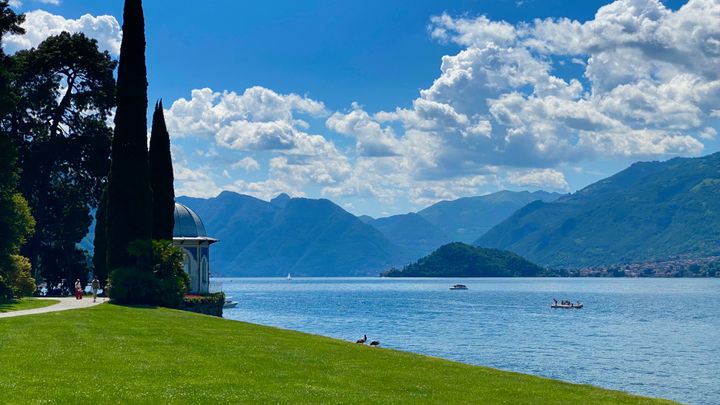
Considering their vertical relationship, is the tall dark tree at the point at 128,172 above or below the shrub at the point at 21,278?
above

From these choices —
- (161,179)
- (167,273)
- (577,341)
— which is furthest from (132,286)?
(577,341)

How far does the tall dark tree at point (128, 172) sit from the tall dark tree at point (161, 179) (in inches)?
364

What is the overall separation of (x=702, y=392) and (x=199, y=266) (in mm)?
54163

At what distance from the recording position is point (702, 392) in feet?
139

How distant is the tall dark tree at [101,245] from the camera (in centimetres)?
6900

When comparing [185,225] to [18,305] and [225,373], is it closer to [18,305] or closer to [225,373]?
[18,305]

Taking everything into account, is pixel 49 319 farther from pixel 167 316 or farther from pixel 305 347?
pixel 305 347

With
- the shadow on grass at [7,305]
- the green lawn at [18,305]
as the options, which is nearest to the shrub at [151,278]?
the green lawn at [18,305]

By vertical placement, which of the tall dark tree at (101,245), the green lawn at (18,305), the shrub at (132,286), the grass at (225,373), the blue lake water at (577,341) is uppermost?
the tall dark tree at (101,245)

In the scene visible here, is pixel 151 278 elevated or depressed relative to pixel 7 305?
elevated

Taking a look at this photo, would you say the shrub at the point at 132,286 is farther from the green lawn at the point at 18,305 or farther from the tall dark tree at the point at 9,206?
the tall dark tree at the point at 9,206

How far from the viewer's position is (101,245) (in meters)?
69.2

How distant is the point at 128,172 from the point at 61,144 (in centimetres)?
2172

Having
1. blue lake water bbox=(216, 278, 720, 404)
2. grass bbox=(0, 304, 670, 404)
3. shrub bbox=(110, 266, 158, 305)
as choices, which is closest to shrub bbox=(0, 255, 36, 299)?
shrub bbox=(110, 266, 158, 305)
